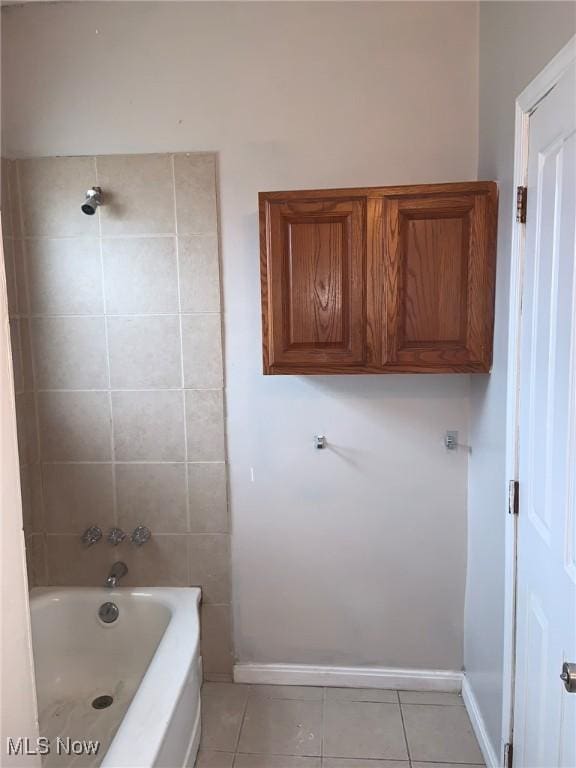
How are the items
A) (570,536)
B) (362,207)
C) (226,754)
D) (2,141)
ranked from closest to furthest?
(570,536)
(362,207)
(226,754)
(2,141)

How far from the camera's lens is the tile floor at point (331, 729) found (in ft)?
6.18

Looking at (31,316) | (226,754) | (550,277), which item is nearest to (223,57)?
(31,316)

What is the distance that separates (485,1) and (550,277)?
1.15m

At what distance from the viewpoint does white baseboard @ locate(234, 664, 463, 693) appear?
2.21m

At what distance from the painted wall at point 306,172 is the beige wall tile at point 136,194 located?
0.21 ft

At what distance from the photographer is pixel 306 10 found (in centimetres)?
196

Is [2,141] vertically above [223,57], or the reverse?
[223,57]

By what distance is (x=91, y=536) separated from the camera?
7.25 feet

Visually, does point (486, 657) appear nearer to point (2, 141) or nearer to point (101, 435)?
point (101, 435)

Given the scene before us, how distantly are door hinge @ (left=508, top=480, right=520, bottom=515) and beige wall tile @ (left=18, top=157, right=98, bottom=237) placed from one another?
1.74 m

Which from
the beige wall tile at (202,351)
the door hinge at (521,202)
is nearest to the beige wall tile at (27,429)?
the beige wall tile at (202,351)

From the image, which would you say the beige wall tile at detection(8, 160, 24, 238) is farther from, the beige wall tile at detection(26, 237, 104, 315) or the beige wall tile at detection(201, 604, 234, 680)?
the beige wall tile at detection(201, 604, 234, 680)

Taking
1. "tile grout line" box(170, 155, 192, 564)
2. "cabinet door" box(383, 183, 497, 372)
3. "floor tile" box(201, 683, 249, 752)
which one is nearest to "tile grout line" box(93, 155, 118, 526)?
"tile grout line" box(170, 155, 192, 564)

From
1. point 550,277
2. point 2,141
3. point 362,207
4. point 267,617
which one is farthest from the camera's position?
point 267,617
